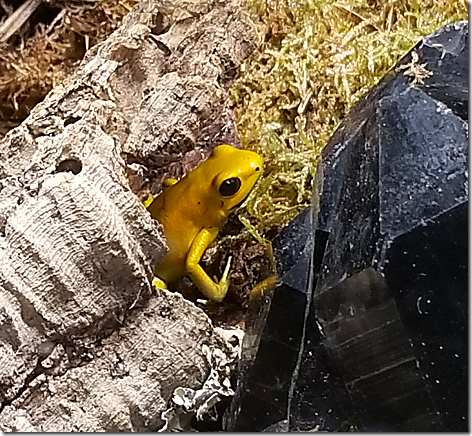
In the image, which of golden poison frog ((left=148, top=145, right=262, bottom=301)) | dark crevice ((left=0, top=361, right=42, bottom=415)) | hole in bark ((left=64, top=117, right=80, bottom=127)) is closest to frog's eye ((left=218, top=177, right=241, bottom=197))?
golden poison frog ((left=148, top=145, right=262, bottom=301))

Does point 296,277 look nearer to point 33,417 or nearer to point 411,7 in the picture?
point 33,417

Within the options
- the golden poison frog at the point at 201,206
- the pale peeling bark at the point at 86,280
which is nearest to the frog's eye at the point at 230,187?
the golden poison frog at the point at 201,206

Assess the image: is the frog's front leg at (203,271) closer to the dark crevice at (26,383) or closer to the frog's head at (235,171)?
the frog's head at (235,171)

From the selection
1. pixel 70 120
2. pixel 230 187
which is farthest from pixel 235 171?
pixel 70 120

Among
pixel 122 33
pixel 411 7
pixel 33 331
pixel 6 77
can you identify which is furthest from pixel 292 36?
pixel 33 331

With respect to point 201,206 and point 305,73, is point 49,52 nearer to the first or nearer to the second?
point 201,206

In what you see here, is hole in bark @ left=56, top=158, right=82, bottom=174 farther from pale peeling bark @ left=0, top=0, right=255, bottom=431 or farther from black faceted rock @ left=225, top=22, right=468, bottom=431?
black faceted rock @ left=225, top=22, right=468, bottom=431
